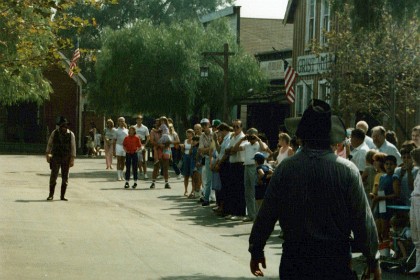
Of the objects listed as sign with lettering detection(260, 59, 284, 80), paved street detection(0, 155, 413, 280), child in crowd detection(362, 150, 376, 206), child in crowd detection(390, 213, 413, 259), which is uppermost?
sign with lettering detection(260, 59, 284, 80)

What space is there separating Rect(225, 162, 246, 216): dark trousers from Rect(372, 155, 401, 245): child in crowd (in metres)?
6.92

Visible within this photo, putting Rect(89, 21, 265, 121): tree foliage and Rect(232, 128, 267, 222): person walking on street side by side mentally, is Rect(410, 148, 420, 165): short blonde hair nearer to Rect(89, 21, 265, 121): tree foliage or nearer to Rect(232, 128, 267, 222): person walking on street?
Rect(232, 128, 267, 222): person walking on street

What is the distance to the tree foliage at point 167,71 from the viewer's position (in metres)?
47.7

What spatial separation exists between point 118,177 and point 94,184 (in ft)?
6.66

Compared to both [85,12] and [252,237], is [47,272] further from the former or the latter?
[85,12]

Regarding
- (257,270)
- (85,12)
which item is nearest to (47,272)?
(257,270)

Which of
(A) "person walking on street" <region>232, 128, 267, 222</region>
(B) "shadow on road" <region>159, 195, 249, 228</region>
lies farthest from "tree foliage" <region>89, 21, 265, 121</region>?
(A) "person walking on street" <region>232, 128, 267, 222</region>

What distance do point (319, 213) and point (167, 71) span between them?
42466 millimetres

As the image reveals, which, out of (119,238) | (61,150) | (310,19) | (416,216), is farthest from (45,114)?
(416,216)

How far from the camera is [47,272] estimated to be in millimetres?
11609

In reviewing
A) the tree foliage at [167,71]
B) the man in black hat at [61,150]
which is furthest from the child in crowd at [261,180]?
the tree foliage at [167,71]

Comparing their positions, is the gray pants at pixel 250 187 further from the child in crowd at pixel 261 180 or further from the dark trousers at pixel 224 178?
the child in crowd at pixel 261 180

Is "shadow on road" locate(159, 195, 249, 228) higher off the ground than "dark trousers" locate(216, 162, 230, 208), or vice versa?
"dark trousers" locate(216, 162, 230, 208)

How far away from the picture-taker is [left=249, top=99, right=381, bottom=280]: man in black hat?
20.4 feet
